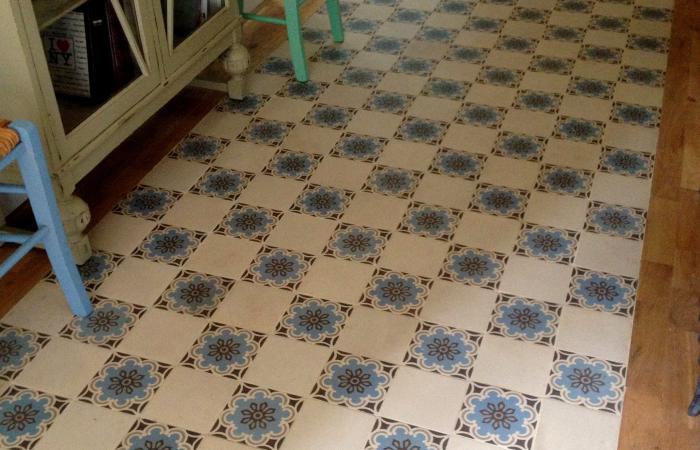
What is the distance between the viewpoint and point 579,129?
2664 mm

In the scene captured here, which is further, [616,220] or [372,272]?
[616,220]

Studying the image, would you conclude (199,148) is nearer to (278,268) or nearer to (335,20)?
(278,268)

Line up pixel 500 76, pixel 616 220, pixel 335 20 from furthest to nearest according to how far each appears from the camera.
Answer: pixel 335 20, pixel 500 76, pixel 616 220

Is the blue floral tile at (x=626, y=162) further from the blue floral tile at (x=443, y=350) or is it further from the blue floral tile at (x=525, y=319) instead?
the blue floral tile at (x=443, y=350)

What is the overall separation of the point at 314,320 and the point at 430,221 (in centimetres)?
49

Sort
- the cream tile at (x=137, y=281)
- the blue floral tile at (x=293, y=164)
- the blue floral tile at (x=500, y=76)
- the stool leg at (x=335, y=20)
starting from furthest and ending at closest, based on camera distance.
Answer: the stool leg at (x=335, y=20) < the blue floral tile at (x=500, y=76) < the blue floral tile at (x=293, y=164) < the cream tile at (x=137, y=281)

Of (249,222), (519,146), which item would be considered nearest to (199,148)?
(249,222)

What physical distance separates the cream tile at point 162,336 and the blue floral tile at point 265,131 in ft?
2.58

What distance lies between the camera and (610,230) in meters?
2.26

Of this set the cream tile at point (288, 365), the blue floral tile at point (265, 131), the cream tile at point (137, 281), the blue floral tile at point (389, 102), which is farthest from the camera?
the blue floral tile at point (389, 102)

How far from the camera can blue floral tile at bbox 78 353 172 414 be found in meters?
1.79

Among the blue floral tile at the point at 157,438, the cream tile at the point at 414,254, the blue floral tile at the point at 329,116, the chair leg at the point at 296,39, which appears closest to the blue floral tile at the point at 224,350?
the blue floral tile at the point at 157,438

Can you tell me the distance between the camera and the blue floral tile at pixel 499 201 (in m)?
2.33

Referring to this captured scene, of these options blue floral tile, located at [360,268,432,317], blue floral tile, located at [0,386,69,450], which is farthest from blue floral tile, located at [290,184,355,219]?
blue floral tile, located at [0,386,69,450]
